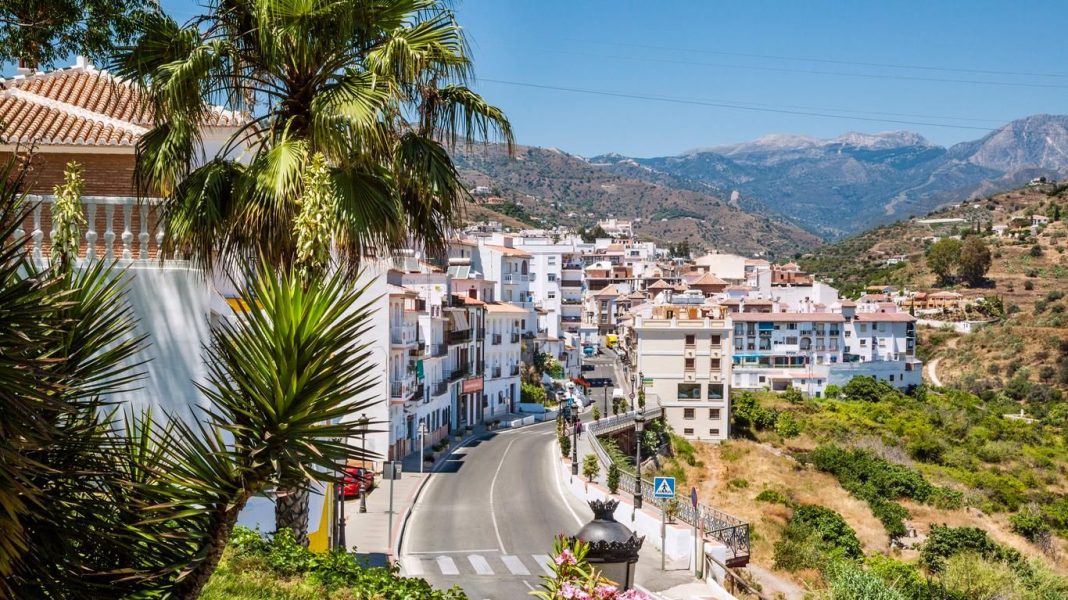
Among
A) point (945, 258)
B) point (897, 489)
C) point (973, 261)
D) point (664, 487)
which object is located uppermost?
point (945, 258)

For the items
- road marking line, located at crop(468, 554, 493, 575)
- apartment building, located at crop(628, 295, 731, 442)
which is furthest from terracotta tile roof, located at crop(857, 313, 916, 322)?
road marking line, located at crop(468, 554, 493, 575)

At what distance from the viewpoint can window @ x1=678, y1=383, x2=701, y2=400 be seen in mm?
68938

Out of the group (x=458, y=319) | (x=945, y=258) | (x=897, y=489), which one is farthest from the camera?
(x=945, y=258)

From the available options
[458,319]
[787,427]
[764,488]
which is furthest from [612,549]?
[787,427]

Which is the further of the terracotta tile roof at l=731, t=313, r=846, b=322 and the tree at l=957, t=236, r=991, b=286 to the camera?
the tree at l=957, t=236, r=991, b=286

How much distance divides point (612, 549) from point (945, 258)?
14233cm

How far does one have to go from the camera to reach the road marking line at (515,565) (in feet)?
87.9

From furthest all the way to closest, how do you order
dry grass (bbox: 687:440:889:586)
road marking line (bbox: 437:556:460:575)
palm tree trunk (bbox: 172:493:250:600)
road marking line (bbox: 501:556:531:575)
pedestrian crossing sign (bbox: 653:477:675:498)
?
1. dry grass (bbox: 687:440:889:586)
2. road marking line (bbox: 501:556:531:575)
3. road marking line (bbox: 437:556:460:575)
4. pedestrian crossing sign (bbox: 653:477:675:498)
5. palm tree trunk (bbox: 172:493:250:600)

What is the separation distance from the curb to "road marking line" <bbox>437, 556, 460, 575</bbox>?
1186 millimetres

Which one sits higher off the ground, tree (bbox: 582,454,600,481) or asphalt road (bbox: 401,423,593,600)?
tree (bbox: 582,454,600,481)

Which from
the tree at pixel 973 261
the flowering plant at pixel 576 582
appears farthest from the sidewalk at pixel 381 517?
the tree at pixel 973 261

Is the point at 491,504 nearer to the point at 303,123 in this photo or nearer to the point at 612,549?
the point at 303,123

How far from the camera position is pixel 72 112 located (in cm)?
1394

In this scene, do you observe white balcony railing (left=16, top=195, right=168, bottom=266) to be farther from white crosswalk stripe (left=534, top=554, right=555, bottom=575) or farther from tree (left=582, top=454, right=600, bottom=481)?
tree (left=582, top=454, right=600, bottom=481)
